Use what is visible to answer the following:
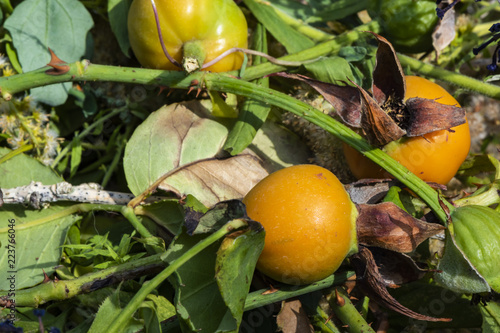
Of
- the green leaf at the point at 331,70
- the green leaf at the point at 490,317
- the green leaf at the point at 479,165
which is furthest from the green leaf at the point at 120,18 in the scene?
the green leaf at the point at 490,317

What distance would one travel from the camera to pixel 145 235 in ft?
3.35

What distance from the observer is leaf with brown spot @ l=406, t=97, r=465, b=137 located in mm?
1011

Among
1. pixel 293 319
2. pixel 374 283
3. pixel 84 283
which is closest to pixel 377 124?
pixel 374 283

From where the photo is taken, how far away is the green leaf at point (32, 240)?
110 cm

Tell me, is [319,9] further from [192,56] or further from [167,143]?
[167,143]

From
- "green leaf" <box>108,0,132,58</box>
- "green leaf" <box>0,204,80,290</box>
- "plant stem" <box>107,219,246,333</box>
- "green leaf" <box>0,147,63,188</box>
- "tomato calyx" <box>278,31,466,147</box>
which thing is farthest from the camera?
"green leaf" <box>108,0,132,58</box>

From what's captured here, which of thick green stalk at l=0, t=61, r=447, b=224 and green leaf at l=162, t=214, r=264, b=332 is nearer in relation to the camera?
green leaf at l=162, t=214, r=264, b=332

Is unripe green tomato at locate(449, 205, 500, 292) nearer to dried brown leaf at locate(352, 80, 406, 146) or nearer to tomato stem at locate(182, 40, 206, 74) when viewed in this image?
dried brown leaf at locate(352, 80, 406, 146)

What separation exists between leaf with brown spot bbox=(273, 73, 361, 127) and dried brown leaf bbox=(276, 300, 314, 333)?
1.37 ft

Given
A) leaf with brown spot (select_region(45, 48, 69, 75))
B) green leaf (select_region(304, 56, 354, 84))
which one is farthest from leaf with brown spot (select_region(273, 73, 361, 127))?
leaf with brown spot (select_region(45, 48, 69, 75))

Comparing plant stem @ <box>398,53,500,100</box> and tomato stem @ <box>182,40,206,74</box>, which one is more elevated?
tomato stem @ <box>182,40,206,74</box>

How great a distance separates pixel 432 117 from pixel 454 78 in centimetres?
26

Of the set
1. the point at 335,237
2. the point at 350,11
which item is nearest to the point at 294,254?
the point at 335,237

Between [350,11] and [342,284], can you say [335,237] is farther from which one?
[350,11]
